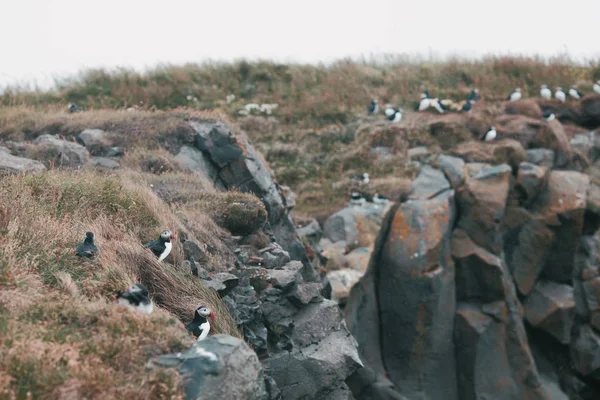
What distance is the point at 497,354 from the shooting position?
15.8m

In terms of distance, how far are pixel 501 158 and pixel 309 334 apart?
12.2 metres

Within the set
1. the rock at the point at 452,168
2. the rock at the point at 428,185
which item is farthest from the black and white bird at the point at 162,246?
the rock at the point at 452,168

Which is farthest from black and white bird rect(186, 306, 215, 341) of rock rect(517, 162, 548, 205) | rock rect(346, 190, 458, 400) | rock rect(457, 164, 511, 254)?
rock rect(517, 162, 548, 205)

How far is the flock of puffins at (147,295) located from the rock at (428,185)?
9.21 metres

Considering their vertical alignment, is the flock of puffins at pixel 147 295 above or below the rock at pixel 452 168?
above

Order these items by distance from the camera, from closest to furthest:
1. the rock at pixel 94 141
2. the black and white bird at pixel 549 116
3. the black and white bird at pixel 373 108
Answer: the rock at pixel 94 141 → the black and white bird at pixel 549 116 → the black and white bird at pixel 373 108

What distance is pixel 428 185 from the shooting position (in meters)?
17.2

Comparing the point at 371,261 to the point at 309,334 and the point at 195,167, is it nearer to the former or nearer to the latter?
the point at 195,167

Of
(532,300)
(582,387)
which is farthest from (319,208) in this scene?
(582,387)

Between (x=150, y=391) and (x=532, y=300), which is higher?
(x=150, y=391)

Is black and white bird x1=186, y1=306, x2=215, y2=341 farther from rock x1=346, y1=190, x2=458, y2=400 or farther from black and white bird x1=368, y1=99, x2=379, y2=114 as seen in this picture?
black and white bird x1=368, y1=99, x2=379, y2=114

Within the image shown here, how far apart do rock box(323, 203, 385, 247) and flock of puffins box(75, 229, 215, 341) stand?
10.6 metres

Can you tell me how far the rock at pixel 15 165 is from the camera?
10680mm

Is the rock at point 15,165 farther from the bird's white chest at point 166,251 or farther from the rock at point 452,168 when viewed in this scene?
the rock at point 452,168
